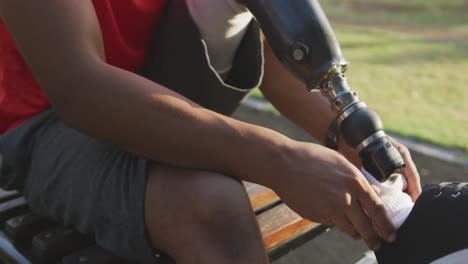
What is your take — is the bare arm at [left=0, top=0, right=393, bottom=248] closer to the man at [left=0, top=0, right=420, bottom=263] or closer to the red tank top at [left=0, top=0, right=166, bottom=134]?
the man at [left=0, top=0, right=420, bottom=263]

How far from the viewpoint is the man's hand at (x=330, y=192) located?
3.37ft

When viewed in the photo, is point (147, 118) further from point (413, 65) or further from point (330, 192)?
point (413, 65)

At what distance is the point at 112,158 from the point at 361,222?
54cm

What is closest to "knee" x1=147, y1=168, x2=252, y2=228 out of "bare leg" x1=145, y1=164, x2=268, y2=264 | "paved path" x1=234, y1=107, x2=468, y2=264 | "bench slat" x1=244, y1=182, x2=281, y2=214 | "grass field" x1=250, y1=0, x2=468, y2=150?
"bare leg" x1=145, y1=164, x2=268, y2=264

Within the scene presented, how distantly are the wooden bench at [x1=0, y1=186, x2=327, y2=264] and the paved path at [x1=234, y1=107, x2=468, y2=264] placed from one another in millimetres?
822

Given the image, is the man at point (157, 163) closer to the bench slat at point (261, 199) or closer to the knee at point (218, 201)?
the knee at point (218, 201)

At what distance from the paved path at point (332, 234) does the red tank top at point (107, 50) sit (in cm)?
136

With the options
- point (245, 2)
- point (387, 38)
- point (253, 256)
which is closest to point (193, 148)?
point (253, 256)

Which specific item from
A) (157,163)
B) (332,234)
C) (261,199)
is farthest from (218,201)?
(332,234)

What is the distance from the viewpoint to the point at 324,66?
44.2 inches

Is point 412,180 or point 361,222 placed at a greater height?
point 361,222

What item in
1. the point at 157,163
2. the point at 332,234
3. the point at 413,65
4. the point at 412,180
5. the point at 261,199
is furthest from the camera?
the point at 413,65

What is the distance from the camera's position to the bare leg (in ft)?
3.56

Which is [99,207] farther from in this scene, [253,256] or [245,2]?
[245,2]
